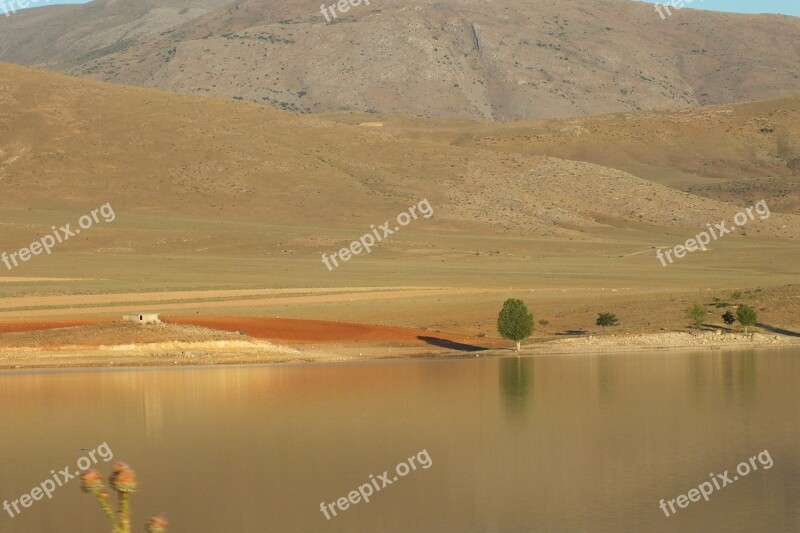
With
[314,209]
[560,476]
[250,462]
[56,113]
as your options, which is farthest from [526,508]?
[56,113]

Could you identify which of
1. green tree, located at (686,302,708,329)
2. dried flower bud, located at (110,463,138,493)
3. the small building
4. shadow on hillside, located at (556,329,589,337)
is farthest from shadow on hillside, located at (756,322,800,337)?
dried flower bud, located at (110,463,138,493)

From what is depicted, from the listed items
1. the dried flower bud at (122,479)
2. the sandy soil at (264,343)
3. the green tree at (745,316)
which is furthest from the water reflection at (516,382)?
the dried flower bud at (122,479)

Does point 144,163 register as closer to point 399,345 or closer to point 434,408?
point 399,345

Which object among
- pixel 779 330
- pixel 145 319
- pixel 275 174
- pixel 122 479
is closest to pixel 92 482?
pixel 122 479

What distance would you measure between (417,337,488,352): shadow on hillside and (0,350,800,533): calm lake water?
8161 mm

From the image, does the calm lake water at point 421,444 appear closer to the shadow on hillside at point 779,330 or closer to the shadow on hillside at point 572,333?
the shadow on hillside at point 572,333

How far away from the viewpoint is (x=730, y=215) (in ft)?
417

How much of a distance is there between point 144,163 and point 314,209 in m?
22.5

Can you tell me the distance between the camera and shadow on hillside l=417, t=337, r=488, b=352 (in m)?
50.0

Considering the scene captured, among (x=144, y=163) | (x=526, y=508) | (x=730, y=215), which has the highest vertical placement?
(x=144, y=163)

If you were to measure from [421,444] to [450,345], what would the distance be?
25.6 meters

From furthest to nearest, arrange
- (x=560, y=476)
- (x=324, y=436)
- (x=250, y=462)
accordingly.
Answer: (x=324, y=436), (x=250, y=462), (x=560, y=476)

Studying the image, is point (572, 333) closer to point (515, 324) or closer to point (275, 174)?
point (515, 324)

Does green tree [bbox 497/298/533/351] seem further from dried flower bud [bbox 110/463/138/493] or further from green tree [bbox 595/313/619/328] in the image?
dried flower bud [bbox 110/463/138/493]
